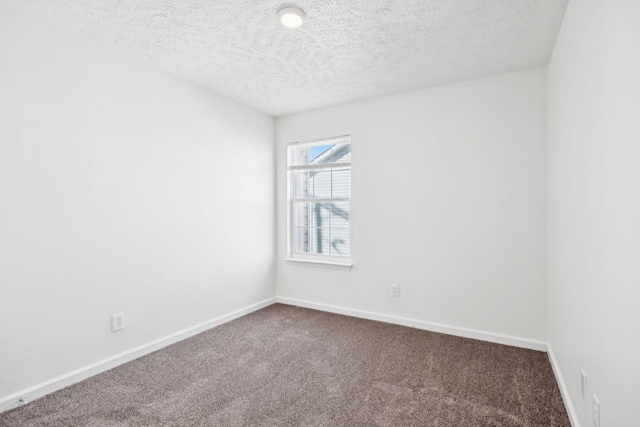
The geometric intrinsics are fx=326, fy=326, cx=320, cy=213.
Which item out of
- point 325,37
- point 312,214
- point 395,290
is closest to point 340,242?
point 312,214

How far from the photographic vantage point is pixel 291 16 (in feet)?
6.53

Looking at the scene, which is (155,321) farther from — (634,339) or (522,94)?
(522,94)

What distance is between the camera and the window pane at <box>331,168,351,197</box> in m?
3.80

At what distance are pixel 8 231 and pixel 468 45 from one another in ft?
10.8

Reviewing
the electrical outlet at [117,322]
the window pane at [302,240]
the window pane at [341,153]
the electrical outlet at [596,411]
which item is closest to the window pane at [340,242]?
the window pane at [302,240]

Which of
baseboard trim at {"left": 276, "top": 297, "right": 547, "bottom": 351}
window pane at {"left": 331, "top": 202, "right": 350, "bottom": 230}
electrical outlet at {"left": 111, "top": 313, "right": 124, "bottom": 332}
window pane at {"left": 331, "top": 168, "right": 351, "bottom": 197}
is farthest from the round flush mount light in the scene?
baseboard trim at {"left": 276, "top": 297, "right": 547, "bottom": 351}

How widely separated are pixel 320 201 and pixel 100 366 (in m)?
2.62

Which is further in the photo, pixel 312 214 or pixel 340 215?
pixel 312 214

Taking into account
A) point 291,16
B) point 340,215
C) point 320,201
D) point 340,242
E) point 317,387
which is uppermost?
point 291,16

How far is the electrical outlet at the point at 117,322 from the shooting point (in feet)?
8.15

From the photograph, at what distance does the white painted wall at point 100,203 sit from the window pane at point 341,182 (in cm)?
113

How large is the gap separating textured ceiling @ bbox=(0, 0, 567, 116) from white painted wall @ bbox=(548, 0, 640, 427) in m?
0.37

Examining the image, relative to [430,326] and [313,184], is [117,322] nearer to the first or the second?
[313,184]

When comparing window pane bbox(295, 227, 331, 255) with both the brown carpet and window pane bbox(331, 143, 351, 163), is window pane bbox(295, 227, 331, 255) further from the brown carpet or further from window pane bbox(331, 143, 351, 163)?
the brown carpet
